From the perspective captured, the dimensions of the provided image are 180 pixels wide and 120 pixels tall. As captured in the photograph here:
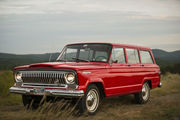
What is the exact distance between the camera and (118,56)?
835 centimetres

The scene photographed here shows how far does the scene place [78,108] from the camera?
656cm

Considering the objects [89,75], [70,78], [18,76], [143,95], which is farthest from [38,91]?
[143,95]

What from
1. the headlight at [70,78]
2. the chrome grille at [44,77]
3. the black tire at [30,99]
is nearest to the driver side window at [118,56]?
the headlight at [70,78]

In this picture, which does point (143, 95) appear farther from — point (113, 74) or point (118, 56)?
point (113, 74)

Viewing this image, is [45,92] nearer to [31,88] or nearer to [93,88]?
[31,88]

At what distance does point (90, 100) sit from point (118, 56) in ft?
6.63

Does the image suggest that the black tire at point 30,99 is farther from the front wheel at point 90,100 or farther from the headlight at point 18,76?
the front wheel at point 90,100

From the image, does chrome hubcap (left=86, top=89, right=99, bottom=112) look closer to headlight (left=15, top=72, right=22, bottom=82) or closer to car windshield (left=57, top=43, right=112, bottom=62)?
car windshield (left=57, top=43, right=112, bottom=62)

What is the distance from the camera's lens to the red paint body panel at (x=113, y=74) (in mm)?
6555

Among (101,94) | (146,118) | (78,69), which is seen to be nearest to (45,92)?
(78,69)

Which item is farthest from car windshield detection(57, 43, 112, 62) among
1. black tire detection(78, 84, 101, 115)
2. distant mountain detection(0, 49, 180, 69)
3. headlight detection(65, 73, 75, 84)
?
headlight detection(65, 73, 75, 84)

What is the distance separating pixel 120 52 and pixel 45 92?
3.02 meters

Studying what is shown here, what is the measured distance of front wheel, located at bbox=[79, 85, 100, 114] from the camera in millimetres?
6543

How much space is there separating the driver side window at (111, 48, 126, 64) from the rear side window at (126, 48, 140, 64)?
1.27 ft
